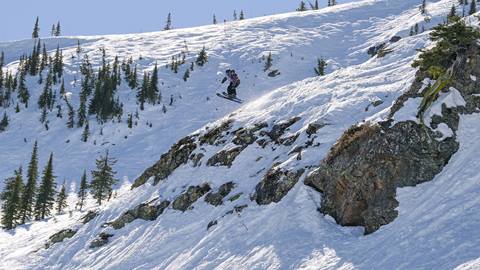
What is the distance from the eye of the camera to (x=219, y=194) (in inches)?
826

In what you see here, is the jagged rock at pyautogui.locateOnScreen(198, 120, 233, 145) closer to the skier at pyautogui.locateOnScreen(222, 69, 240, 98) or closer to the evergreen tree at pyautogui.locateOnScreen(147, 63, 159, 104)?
the skier at pyautogui.locateOnScreen(222, 69, 240, 98)

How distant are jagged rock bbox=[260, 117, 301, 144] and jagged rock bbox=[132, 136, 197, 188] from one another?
5122mm

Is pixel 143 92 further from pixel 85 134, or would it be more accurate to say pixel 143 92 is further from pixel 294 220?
pixel 294 220

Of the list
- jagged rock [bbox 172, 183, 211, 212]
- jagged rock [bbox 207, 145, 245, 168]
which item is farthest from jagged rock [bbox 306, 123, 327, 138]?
jagged rock [bbox 172, 183, 211, 212]

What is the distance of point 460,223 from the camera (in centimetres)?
1302

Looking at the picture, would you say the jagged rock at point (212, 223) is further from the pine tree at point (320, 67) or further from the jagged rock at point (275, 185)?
the pine tree at point (320, 67)

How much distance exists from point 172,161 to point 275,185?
1008cm

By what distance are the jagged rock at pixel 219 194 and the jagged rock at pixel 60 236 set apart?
29.0 feet

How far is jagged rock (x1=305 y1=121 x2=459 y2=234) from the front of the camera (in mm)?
15336

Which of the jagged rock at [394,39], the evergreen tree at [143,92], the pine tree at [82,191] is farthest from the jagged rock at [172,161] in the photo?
the jagged rock at [394,39]

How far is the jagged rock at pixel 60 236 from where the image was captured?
25828mm

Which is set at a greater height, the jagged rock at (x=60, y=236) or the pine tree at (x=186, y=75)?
the pine tree at (x=186, y=75)

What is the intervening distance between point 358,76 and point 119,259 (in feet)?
47.9

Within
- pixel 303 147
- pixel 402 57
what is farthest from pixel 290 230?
pixel 402 57
